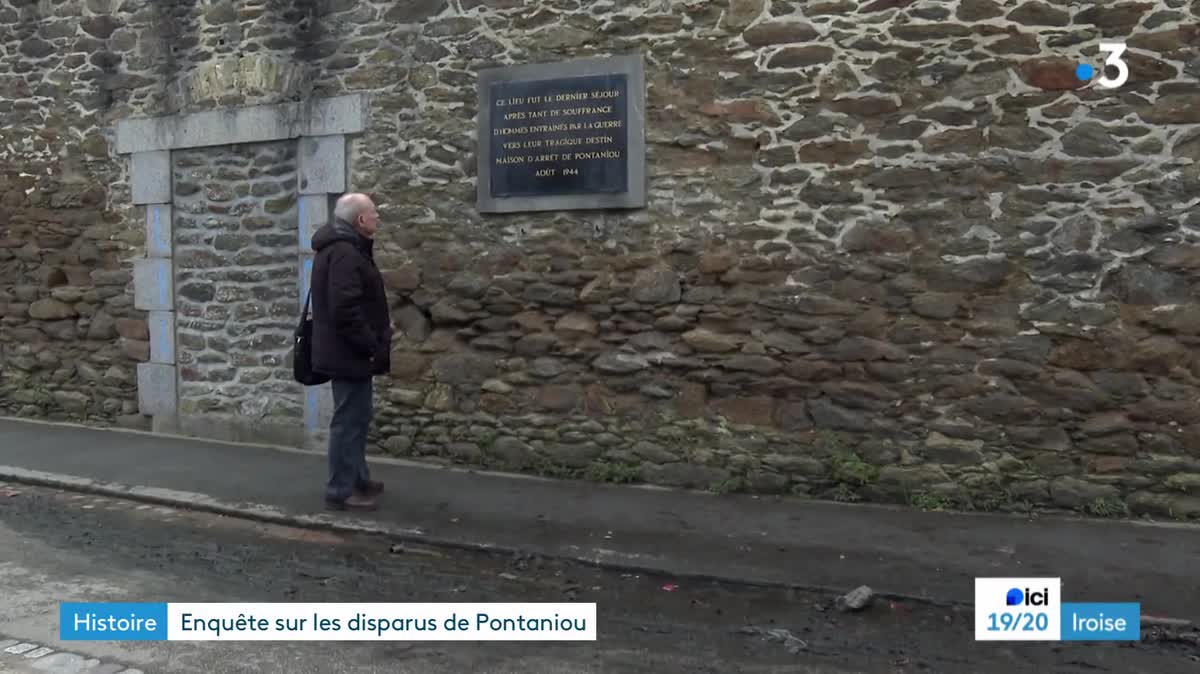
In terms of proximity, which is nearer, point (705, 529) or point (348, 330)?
point (705, 529)

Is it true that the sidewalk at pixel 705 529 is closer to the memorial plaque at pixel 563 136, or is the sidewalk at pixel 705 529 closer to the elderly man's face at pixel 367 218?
the elderly man's face at pixel 367 218

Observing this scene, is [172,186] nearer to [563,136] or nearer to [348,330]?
[348,330]

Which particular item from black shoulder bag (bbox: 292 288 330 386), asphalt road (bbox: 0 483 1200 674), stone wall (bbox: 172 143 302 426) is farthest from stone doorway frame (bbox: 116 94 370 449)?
asphalt road (bbox: 0 483 1200 674)

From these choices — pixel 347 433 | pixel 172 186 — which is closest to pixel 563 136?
pixel 347 433

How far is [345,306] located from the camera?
5500 mm

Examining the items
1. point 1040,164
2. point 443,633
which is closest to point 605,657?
point 443,633

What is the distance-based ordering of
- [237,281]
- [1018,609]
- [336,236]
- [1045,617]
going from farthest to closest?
1. [237,281]
2. [336,236]
3. [1018,609]
4. [1045,617]

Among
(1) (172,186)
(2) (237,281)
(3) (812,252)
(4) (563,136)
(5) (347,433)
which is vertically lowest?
(5) (347,433)

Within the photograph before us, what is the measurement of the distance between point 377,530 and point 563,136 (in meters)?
2.81

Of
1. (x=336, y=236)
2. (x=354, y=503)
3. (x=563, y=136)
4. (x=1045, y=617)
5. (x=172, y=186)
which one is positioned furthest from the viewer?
(x=172, y=186)

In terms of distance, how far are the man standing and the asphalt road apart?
513mm

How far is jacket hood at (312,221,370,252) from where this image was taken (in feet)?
18.4

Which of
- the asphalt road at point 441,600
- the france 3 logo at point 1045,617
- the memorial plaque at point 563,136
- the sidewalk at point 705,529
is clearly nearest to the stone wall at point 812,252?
the memorial plaque at point 563,136

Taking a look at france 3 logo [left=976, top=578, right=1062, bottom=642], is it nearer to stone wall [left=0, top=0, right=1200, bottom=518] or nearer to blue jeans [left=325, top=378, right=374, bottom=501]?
stone wall [left=0, top=0, right=1200, bottom=518]
